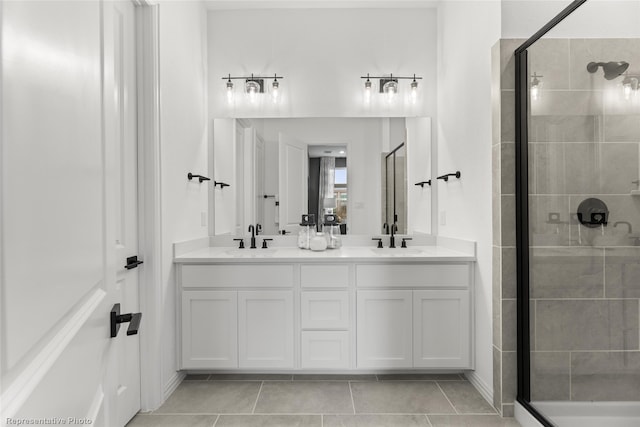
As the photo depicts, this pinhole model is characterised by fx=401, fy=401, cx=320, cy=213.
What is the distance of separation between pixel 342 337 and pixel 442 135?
5.51 feet

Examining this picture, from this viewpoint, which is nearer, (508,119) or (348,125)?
(508,119)

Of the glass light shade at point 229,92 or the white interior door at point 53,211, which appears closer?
the white interior door at point 53,211

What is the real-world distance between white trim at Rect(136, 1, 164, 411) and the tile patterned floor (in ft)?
0.87

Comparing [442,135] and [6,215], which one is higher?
[442,135]

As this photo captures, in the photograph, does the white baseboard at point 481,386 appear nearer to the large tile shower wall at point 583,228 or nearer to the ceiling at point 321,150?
the large tile shower wall at point 583,228

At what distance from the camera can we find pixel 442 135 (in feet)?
10.1

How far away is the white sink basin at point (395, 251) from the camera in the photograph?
2658 millimetres

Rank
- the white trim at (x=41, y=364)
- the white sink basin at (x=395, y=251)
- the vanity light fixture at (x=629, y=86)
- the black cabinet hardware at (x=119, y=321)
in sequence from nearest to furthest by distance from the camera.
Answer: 1. the white trim at (x=41, y=364)
2. the black cabinet hardware at (x=119, y=321)
3. the vanity light fixture at (x=629, y=86)
4. the white sink basin at (x=395, y=251)

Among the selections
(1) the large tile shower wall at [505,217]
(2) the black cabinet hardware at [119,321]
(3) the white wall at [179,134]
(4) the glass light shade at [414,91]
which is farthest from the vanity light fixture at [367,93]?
(2) the black cabinet hardware at [119,321]

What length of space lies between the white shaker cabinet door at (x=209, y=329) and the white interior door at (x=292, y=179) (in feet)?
2.88

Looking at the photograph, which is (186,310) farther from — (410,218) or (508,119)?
(508,119)

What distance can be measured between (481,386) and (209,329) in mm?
1682

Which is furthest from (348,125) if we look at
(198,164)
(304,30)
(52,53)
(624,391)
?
(52,53)

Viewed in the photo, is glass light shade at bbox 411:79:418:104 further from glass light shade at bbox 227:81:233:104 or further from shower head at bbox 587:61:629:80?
shower head at bbox 587:61:629:80
